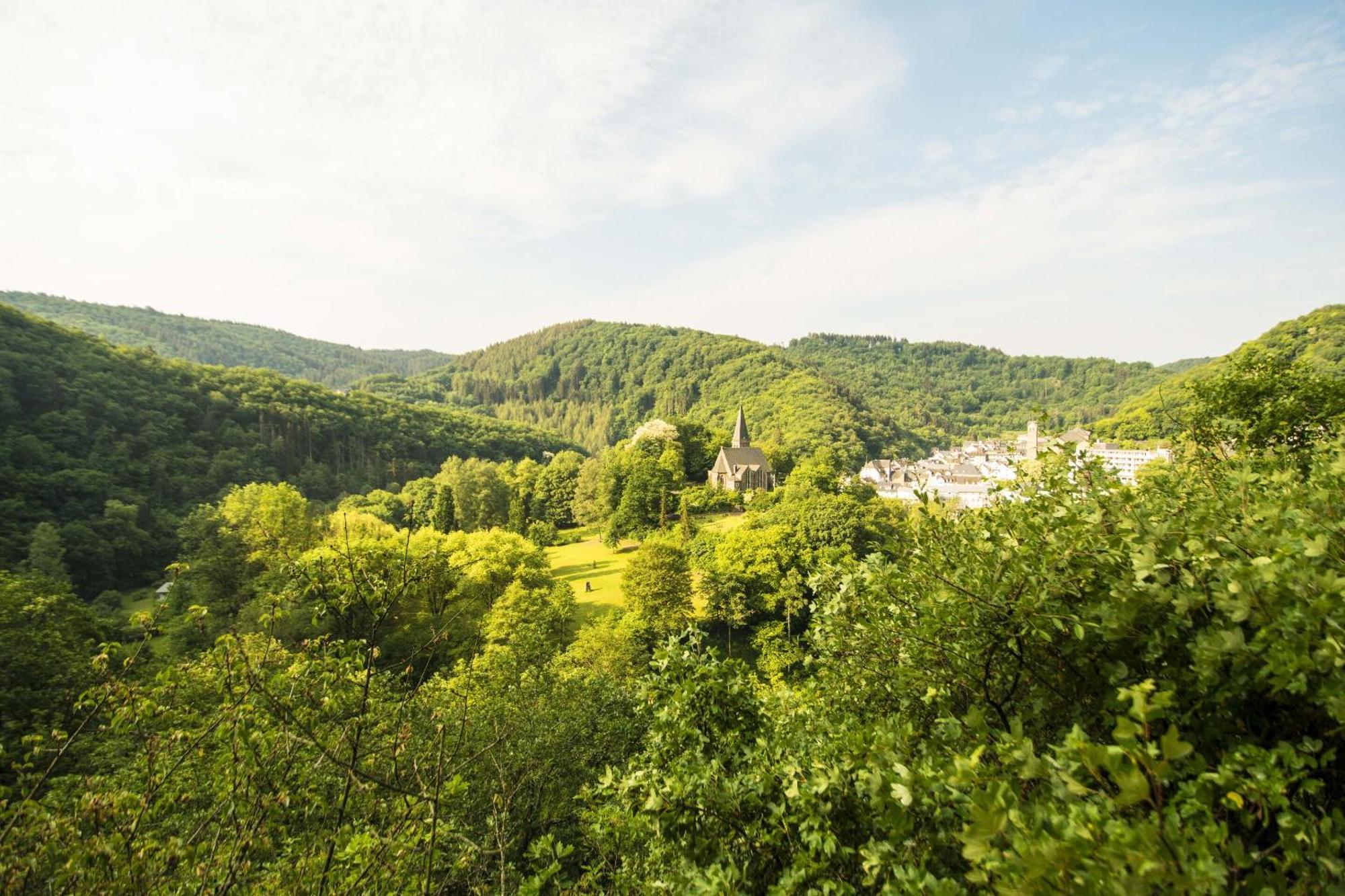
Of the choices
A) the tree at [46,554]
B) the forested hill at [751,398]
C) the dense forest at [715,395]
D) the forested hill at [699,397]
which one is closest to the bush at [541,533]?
the tree at [46,554]

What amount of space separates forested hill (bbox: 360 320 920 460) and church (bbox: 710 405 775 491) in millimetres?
30865

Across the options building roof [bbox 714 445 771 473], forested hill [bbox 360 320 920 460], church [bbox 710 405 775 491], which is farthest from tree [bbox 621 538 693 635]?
forested hill [bbox 360 320 920 460]

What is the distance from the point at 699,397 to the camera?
165m

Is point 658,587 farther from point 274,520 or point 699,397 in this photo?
point 699,397

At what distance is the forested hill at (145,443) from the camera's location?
133 feet

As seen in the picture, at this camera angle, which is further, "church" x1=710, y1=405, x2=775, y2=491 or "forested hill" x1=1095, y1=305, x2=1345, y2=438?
"forested hill" x1=1095, y1=305, x2=1345, y2=438

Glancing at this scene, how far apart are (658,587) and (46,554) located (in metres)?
35.0

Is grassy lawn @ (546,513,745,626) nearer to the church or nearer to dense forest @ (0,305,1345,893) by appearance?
the church

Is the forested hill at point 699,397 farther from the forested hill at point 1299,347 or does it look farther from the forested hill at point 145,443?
the forested hill at point 145,443

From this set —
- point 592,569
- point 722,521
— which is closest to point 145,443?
point 592,569

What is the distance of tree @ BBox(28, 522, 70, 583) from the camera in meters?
29.9

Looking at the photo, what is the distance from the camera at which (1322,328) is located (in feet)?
279

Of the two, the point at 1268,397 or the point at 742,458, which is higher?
the point at 1268,397

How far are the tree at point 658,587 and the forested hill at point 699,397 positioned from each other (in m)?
67.3
